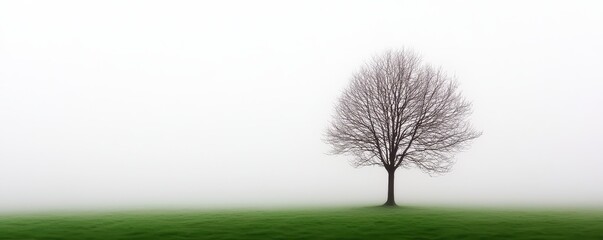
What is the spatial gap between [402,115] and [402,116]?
10 centimetres

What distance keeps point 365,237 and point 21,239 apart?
1560 centimetres

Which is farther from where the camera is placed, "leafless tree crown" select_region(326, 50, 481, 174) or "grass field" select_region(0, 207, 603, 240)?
"leafless tree crown" select_region(326, 50, 481, 174)

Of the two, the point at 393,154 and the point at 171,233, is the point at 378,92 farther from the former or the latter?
the point at 171,233

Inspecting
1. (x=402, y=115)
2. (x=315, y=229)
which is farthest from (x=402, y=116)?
(x=315, y=229)

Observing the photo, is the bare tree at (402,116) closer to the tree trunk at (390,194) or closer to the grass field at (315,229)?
the tree trunk at (390,194)

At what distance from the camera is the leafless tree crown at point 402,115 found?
162 feet

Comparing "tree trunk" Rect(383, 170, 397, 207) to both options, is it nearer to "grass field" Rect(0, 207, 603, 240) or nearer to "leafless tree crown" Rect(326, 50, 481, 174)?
"leafless tree crown" Rect(326, 50, 481, 174)

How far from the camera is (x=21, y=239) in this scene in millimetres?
22641

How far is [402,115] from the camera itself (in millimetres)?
49281

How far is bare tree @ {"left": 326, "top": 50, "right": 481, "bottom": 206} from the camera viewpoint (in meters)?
49.2

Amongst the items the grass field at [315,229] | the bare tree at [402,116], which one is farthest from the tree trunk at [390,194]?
the grass field at [315,229]

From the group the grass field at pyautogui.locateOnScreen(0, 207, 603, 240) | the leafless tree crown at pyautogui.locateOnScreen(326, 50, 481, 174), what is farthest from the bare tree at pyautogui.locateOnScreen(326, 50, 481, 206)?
the grass field at pyautogui.locateOnScreen(0, 207, 603, 240)

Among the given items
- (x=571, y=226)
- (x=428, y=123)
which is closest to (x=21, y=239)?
(x=571, y=226)

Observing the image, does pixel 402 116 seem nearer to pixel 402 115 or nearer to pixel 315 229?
pixel 402 115
